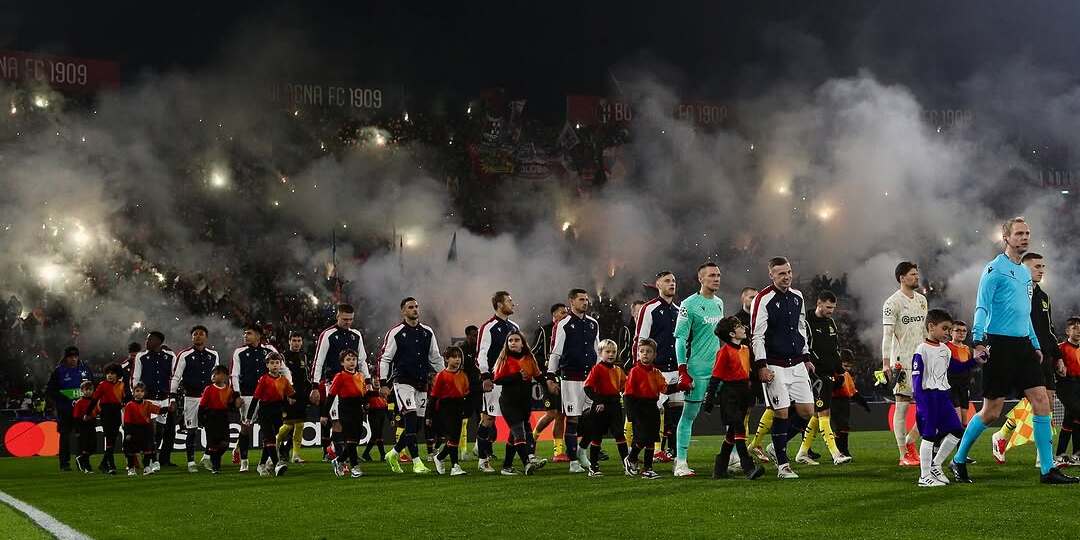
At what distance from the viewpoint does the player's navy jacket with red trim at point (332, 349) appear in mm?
15258

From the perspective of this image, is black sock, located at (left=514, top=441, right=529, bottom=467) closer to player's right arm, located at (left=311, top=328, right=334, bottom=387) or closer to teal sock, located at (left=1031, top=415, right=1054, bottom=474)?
player's right arm, located at (left=311, top=328, right=334, bottom=387)

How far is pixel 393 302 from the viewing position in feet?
146

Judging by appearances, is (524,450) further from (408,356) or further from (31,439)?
(31,439)

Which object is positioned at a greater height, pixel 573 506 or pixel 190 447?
pixel 190 447

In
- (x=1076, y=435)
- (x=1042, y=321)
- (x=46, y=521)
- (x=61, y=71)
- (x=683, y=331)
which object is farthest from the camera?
(x=61, y=71)

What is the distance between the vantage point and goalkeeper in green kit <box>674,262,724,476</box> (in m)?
12.0

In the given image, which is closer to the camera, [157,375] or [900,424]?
[900,424]

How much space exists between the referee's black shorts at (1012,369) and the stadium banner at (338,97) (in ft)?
126

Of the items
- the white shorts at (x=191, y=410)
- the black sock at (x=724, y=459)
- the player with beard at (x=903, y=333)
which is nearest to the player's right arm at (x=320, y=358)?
the white shorts at (x=191, y=410)

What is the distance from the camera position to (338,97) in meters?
46.2

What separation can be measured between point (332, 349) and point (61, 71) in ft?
97.9

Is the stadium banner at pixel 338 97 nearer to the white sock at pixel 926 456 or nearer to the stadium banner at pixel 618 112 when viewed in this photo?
the stadium banner at pixel 618 112

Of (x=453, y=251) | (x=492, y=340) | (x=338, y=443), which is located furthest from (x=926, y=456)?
(x=453, y=251)

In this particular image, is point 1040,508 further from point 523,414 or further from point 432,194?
point 432,194
